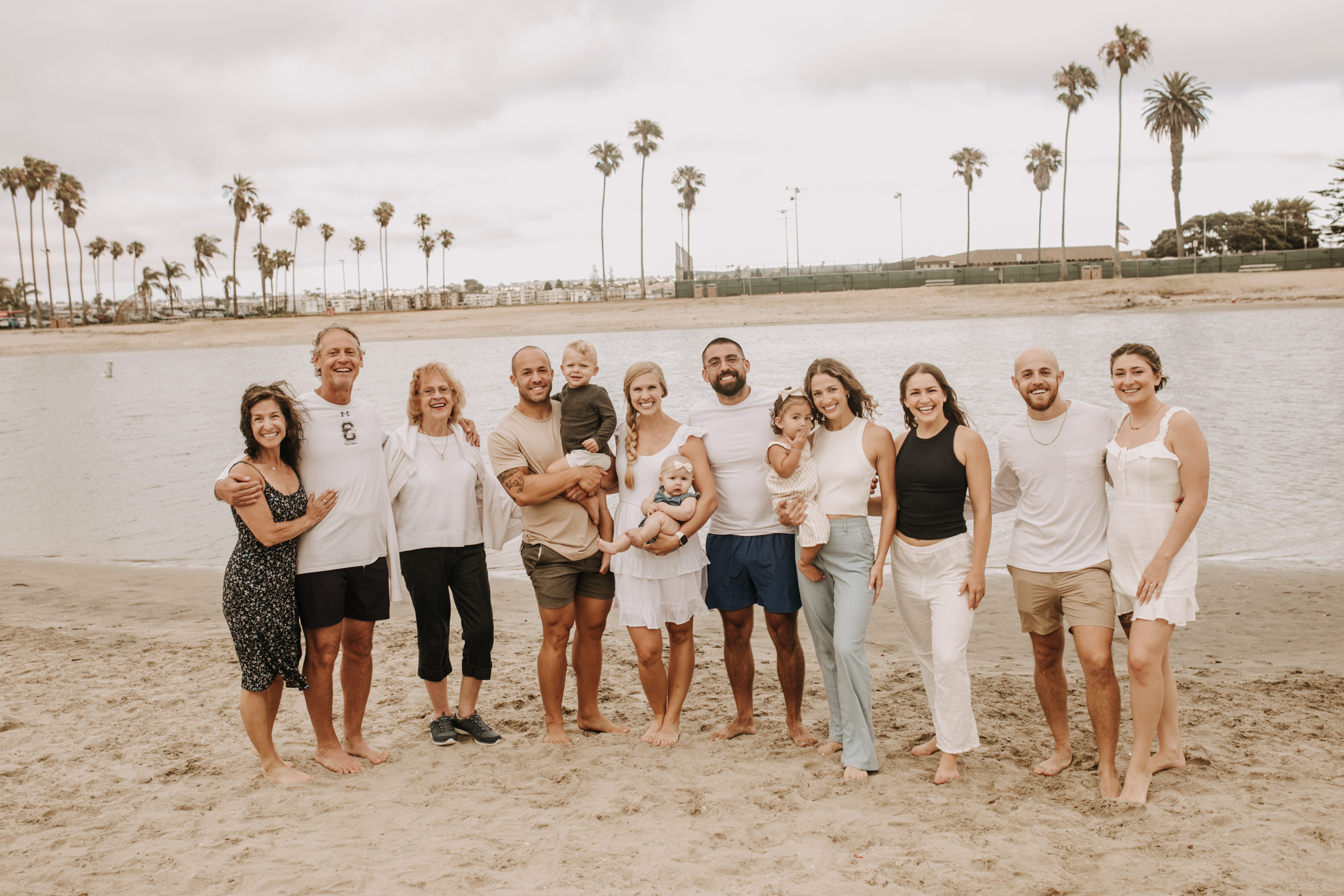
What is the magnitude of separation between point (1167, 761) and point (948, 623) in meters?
1.25

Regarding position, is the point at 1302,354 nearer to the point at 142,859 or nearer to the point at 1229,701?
the point at 1229,701

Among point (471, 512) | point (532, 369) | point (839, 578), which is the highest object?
point (532, 369)

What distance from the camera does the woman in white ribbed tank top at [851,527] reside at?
4547 millimetres

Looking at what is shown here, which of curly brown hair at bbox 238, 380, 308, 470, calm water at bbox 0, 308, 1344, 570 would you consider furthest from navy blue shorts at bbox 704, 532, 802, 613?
calm water at bbox 0, 308, 1344, 570

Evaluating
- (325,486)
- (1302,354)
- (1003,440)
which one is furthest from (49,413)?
(1302,354)

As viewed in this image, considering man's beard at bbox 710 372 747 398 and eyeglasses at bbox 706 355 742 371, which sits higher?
eyeglasses at bbox 706 355 742 371

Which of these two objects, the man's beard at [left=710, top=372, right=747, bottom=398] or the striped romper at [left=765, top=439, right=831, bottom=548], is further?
the man's beard at [left=710, top=372, right=747, bottom=398]

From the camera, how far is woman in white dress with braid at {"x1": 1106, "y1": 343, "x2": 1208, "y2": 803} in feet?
13.0

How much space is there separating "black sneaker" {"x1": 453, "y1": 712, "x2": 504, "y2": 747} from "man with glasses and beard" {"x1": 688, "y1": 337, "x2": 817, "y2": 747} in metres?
1.39

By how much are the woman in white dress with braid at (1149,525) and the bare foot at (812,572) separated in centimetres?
135

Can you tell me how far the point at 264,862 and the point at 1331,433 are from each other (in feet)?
58.6

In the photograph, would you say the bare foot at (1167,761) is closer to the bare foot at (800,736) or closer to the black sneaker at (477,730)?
the bare foot at (800,736)

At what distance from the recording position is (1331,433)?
15898mm

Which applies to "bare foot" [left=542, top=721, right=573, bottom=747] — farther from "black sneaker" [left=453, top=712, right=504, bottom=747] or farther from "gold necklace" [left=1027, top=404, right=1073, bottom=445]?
"gold necklace" [left=1027, top=404, right=1073, bottom=445]
